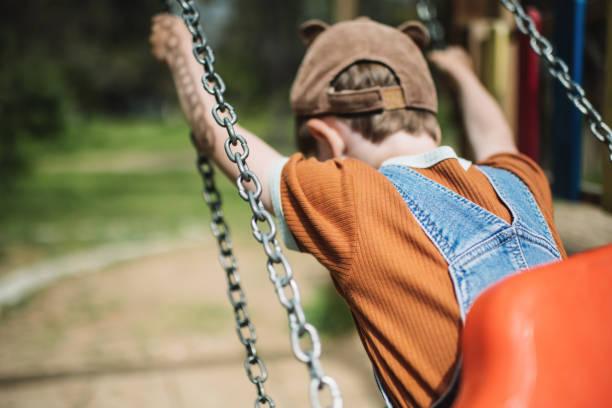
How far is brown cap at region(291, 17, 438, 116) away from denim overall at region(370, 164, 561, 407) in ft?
0.69

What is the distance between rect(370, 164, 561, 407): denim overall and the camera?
898 mm

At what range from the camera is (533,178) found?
121 centimetres

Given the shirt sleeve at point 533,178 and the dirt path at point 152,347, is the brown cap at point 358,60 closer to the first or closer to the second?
the shirt sleeve at point 533,178

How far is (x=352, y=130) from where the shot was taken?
120cm

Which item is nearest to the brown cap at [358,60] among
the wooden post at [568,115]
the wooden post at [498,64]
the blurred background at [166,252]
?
the blurred background at [166,252]

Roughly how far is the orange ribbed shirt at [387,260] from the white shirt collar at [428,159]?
0.08ft

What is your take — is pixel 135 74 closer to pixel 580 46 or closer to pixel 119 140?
pixel 119 140

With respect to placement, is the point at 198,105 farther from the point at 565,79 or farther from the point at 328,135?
the point at 565,79

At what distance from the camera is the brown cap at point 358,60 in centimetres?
116

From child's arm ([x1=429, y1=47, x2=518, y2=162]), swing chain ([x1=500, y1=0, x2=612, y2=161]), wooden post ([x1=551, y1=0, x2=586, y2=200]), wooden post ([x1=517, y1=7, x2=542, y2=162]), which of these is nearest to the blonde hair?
swing chain ([x1=500, y1=0, x2=612, y2=161])

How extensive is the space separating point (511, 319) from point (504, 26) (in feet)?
6.37

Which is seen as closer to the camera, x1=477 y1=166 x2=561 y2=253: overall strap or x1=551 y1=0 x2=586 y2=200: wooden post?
x1=477 y1=166 x2=561 y2=253: overall strap

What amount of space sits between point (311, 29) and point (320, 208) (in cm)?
57

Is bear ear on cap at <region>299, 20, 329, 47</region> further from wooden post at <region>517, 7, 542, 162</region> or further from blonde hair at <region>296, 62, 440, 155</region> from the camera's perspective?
wooden post at <region>517, 7, 542, 162</region>
